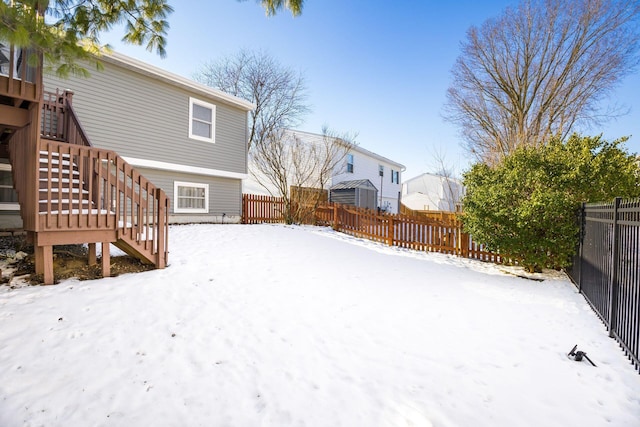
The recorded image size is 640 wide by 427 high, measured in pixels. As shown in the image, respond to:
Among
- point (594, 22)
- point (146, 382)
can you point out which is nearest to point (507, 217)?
point (146, 382)

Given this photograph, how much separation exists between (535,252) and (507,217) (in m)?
0.97

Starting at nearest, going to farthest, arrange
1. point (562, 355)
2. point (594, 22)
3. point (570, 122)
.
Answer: point (562, 355) < point (594, 22) < point (570, 122)

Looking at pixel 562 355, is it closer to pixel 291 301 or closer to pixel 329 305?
pixel 329 305

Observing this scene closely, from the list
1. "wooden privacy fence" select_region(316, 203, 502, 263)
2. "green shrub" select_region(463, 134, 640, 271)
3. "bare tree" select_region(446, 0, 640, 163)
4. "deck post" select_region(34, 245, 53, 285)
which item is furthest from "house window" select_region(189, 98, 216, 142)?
"bare tree" select_region(446, 0, 640, 163)

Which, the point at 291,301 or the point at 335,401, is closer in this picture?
the point at 335,401

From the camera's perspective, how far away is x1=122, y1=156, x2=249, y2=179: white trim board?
32.5ft

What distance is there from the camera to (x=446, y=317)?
164 inches

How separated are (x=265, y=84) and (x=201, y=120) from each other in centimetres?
1468

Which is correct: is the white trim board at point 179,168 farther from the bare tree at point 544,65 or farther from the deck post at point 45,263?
the bare tree at point 544,65

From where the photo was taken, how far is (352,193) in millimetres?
20141

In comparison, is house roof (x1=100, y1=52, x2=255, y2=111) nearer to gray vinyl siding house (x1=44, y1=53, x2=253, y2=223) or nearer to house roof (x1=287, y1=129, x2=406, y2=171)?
gray vinyl siding house (x1=44, y1=53, x2=253, y2=223)

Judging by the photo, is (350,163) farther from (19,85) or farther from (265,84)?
(19,85)

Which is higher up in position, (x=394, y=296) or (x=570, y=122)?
(x=570, y=122)

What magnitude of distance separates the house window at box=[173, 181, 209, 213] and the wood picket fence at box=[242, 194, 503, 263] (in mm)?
1843
